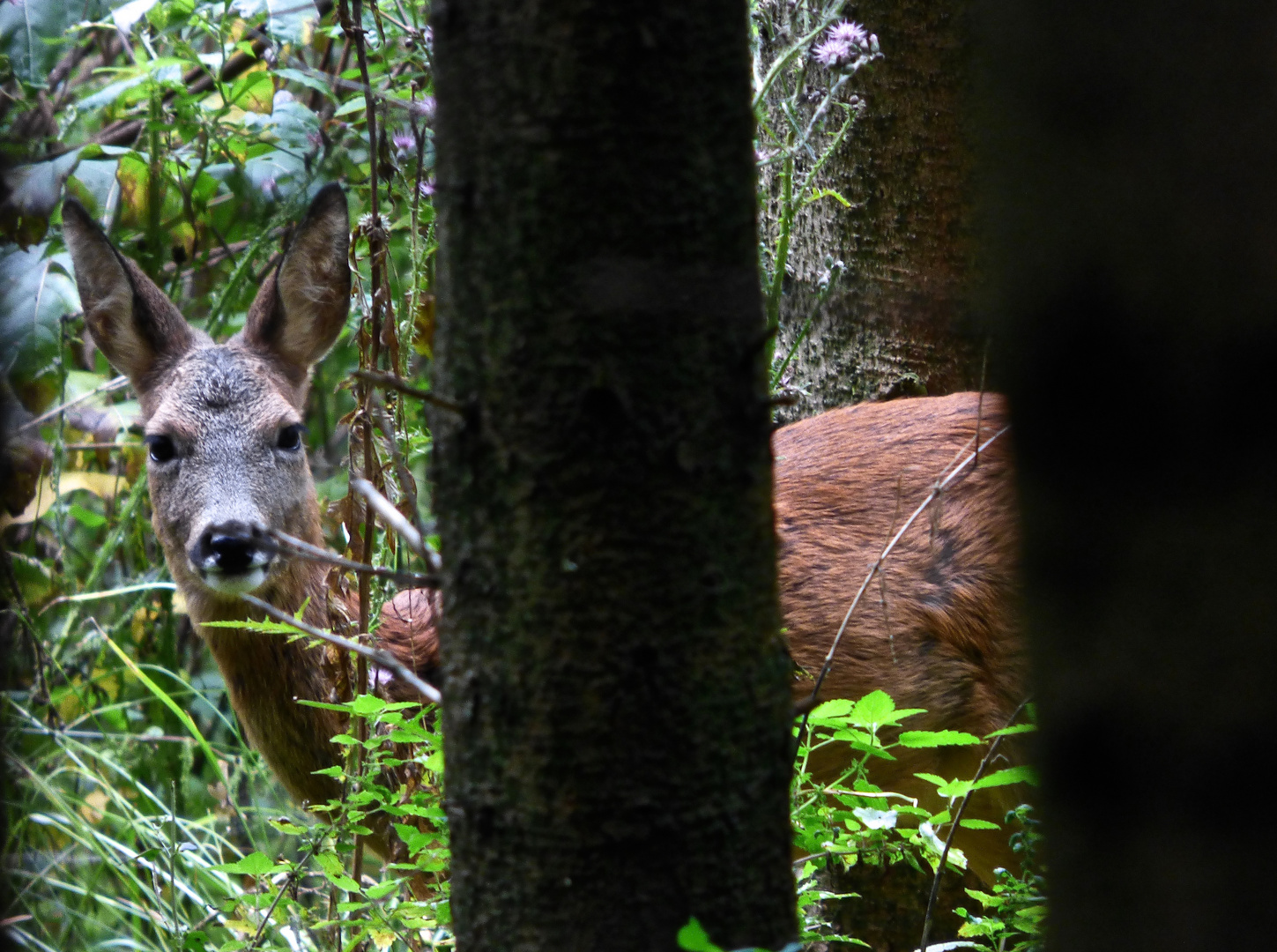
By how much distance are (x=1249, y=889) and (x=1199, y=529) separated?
226 mm

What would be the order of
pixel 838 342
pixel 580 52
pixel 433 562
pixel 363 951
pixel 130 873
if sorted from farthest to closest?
pixel 838 342 < pixel 130 873 < pixel 363 951 < pixel 433 562 < pixel 580 52

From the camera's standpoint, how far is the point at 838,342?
407 centimetres

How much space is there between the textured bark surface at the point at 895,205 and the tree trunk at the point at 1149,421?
2684 millimetres

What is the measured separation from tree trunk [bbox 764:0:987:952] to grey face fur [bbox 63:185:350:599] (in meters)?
1.71

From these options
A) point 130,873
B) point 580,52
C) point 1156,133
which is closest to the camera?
point 1156,133

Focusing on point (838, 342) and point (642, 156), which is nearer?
point (642, 156)

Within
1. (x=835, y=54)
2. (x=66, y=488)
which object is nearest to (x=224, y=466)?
(x=66, y=488)

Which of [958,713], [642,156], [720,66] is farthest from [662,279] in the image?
[958,713]

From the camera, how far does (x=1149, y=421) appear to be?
74cm

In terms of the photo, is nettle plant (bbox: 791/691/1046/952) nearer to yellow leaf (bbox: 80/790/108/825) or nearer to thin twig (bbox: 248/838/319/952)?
thin twig (bbox: 248/838/319/952)

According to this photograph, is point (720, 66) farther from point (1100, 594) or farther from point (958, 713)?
point (958, 713)

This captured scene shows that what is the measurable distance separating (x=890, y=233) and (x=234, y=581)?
2330mm

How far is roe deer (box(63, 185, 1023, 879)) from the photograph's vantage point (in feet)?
11.4

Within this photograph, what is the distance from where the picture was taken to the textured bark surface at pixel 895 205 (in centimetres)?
365
